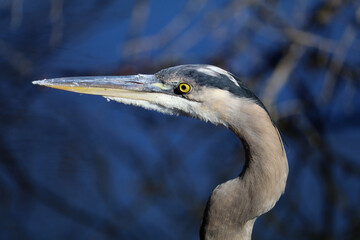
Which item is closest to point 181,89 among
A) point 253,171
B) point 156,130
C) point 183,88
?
point 183,88

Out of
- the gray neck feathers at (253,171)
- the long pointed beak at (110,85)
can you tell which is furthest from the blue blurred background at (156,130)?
the gray neck feathers at (253,171)

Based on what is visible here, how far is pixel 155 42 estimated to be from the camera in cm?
312

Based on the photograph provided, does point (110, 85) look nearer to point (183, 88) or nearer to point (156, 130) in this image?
point (183, 88)

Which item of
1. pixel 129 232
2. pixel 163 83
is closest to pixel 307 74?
pixel 129 232

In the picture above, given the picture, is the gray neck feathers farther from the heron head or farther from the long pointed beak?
the long pointed beak

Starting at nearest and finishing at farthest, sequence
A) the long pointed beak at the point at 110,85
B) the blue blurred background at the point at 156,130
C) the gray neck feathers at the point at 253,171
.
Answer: the gray neck feathers at the point at 253,171, the long pointed beak at the point at 110,85, the blue blurred background at the point at 156,130

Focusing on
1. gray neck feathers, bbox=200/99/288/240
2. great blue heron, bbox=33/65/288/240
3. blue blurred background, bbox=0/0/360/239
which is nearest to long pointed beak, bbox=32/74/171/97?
great blue heron, bbox=33/65/288/240

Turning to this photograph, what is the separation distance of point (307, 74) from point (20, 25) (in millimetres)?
2051

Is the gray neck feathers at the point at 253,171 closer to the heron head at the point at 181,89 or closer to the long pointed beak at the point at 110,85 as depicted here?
the heron head at the point at 181,89

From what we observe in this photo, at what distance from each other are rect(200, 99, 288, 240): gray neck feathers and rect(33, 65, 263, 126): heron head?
0.03 m

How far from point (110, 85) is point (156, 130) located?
7.46ft

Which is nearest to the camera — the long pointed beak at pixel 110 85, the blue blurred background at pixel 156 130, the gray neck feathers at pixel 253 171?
the gray neck feathers at pixel 253 171

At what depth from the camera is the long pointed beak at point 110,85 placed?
129 centimetres

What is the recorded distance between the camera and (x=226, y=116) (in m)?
1.19
